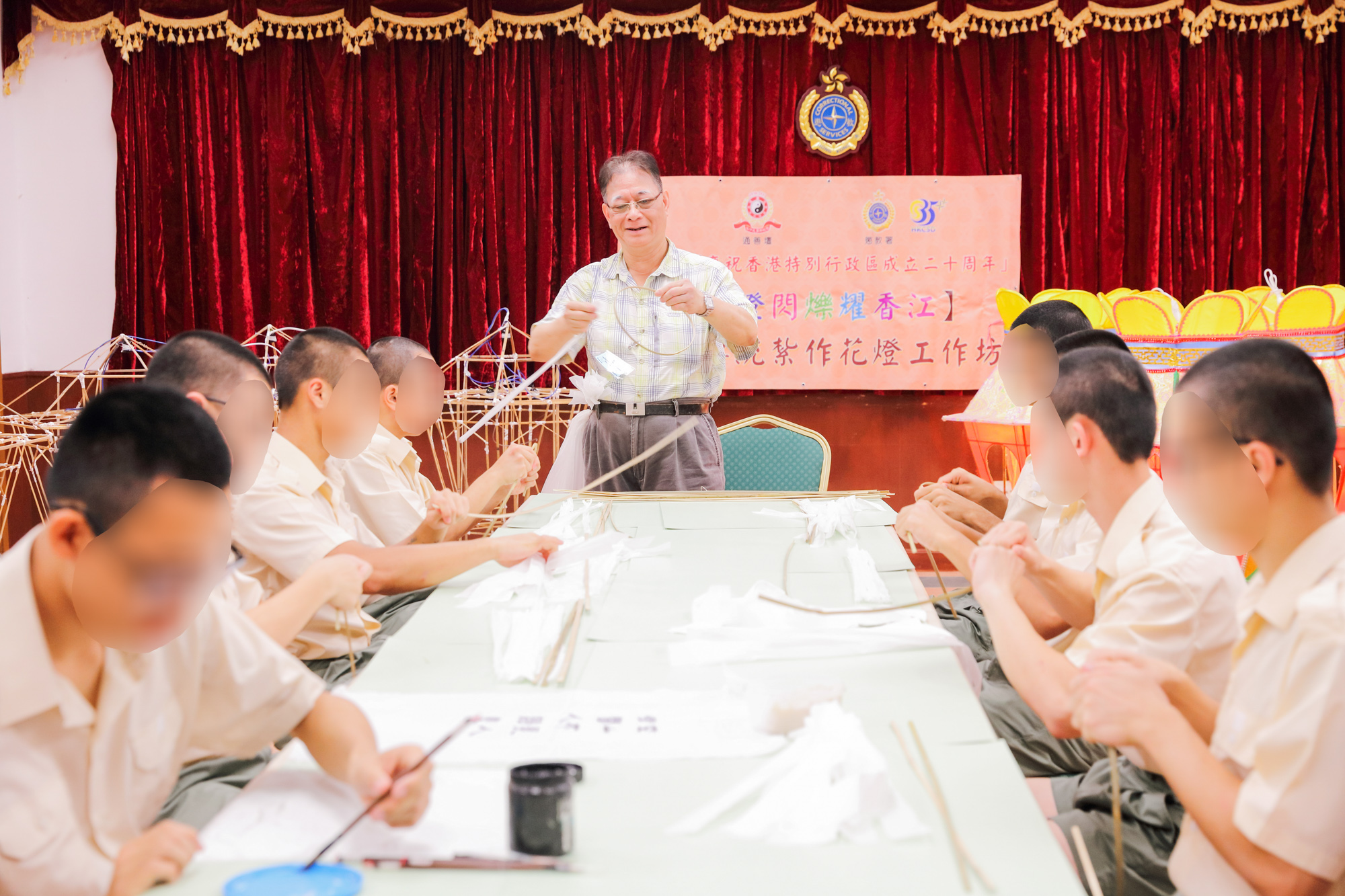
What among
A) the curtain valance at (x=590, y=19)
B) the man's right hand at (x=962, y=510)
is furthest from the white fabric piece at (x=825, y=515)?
the curtain valance at (x=590, y=19)

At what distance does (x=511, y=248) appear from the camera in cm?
481

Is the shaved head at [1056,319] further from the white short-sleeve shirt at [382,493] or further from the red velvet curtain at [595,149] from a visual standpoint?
the red velvet curtain at [595,149]

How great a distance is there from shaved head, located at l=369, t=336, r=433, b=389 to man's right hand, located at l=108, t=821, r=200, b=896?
188cm

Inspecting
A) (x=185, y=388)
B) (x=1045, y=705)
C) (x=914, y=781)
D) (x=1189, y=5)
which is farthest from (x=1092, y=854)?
(x=1189, y=5)

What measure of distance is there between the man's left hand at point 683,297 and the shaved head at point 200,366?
4.50 feet

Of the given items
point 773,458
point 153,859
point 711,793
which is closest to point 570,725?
point 711,793

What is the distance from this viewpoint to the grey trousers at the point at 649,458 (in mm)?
3227

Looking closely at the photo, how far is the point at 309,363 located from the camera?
6.92 feet

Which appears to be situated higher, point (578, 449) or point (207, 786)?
point (578, 449)

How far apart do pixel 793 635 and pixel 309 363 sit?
3.80 ft

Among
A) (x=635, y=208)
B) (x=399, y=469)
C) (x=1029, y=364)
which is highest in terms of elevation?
(x=635, y=208)

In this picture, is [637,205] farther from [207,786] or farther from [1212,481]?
[1212,481]

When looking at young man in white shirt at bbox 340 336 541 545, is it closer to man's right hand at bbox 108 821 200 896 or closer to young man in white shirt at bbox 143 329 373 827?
young man in white shirt at bbox 143 329 373 827

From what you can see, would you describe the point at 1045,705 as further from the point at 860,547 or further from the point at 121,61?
the point at 121,61
